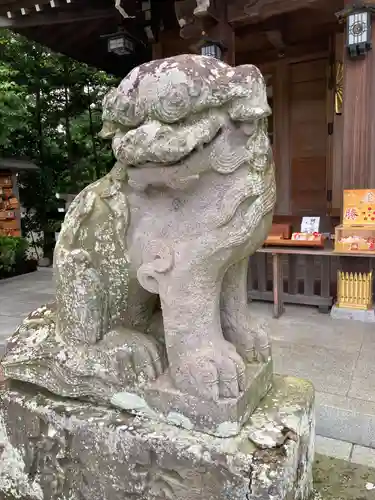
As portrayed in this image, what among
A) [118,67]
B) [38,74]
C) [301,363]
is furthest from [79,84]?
[301,363]

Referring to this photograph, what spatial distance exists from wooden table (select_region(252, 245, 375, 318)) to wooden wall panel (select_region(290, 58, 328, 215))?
219 cm

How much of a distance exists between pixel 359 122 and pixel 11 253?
5801mm

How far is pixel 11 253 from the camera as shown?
741 centimetres

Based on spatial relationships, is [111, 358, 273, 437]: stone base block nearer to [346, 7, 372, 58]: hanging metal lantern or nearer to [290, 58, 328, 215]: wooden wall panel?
[346, 7, 372, 58]: hanging metal lantern

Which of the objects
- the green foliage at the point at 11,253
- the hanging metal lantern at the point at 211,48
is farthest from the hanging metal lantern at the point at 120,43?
the green foliage at the point at 11,253

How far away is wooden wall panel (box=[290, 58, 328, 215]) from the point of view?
607 cm

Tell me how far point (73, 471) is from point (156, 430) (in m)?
0.35

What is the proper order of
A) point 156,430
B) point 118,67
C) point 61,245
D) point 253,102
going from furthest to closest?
point 118,67
point 61,245
point 156,430
point 253,102

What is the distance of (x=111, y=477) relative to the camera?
1.33 m

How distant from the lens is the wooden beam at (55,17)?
529cm

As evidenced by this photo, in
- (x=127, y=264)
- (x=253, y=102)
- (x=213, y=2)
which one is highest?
(x=213, y=2)

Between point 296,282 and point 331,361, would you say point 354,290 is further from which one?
point 331,361

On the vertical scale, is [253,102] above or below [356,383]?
above

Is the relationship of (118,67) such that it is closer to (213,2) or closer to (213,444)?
(213,2)
